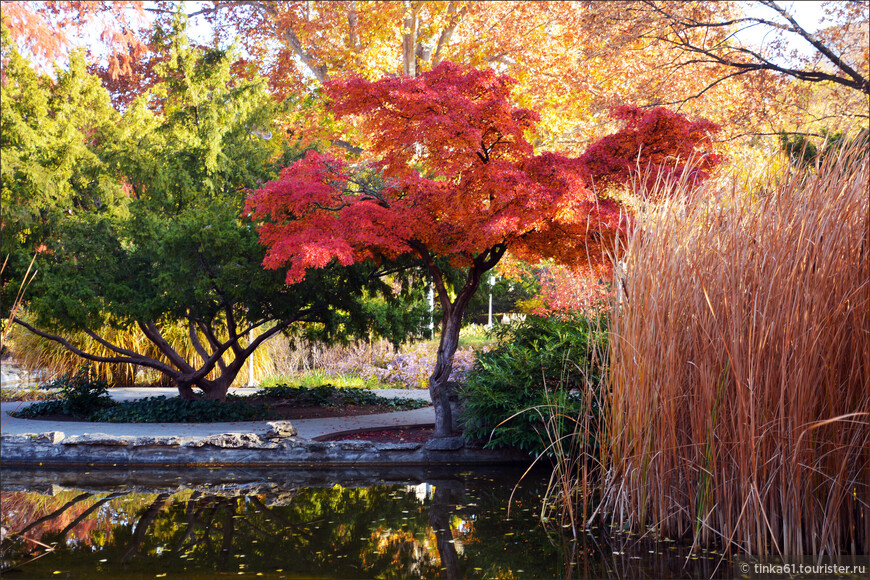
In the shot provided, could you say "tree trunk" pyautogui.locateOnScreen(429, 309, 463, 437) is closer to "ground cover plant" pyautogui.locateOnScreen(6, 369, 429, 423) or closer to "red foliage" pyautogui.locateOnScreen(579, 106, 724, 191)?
"red foliage" pyautogui.locateOnScreen(579, 106, 724, 191)

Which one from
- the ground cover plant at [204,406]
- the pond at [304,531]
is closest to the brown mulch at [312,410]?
the ground cover plant at [204,406]

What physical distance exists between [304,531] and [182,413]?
4593mm

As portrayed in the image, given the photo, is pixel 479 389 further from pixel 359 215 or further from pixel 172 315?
pixel 172 315

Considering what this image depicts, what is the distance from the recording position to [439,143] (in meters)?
6.34

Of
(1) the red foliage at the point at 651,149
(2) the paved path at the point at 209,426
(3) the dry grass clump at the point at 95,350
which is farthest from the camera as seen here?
(3) the dry grass clump at the point at 95,350

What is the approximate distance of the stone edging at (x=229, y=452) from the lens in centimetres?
686

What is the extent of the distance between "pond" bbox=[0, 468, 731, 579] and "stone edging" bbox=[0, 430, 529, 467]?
1.26ft

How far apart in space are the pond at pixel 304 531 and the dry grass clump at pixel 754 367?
0.37 metres

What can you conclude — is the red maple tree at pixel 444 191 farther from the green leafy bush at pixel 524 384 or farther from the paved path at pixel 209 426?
the paved path at pixel 209 426

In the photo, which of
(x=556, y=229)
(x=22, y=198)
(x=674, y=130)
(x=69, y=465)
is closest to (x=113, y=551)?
(x=69, y=465)

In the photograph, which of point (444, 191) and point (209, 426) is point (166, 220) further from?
point (444, 191)

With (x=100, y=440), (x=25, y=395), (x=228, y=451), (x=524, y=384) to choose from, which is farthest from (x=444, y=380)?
(x=25, y=395)

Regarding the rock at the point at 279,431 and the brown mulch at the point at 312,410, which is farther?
the brown mulch at the point at 312,410

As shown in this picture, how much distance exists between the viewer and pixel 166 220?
8.23m
